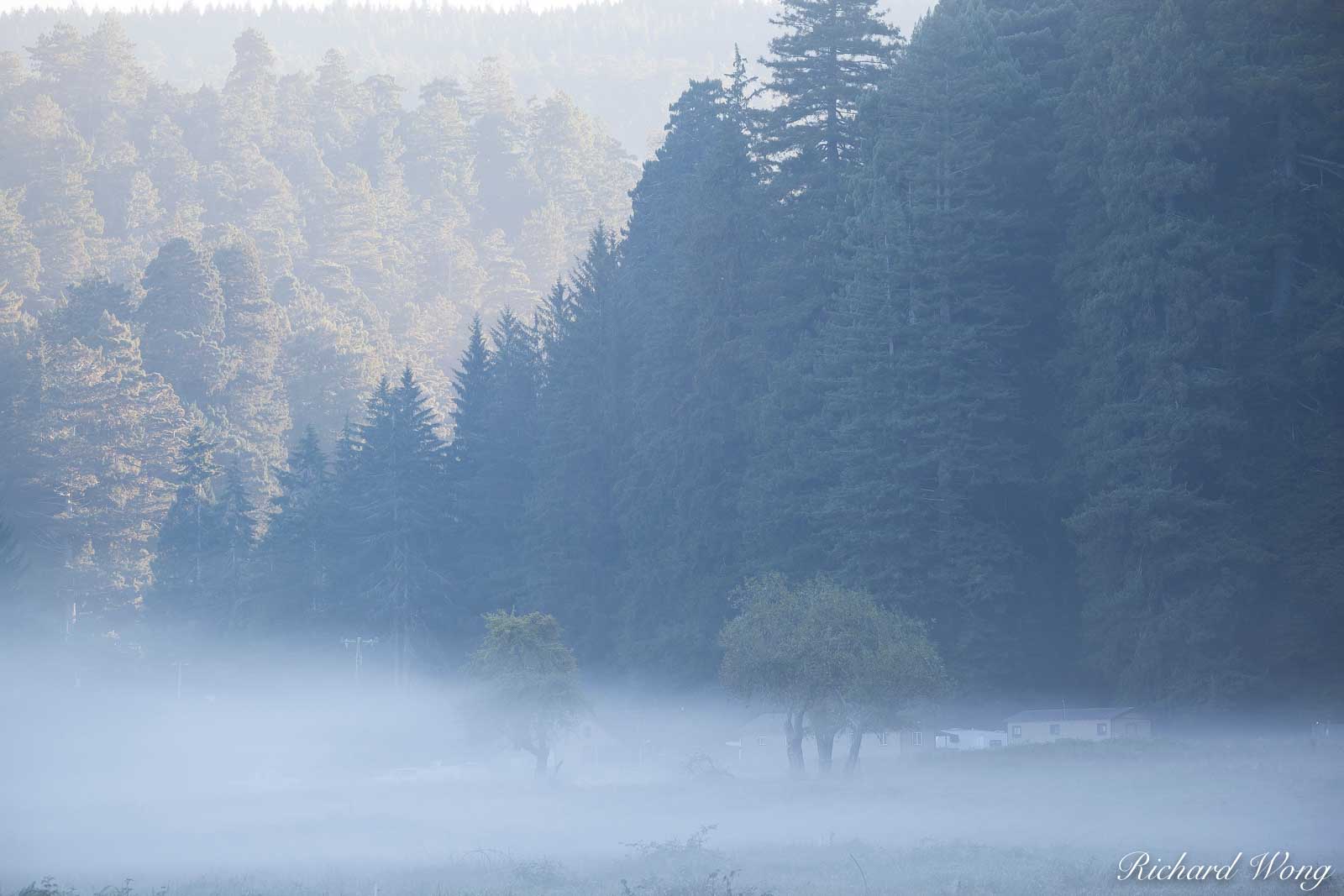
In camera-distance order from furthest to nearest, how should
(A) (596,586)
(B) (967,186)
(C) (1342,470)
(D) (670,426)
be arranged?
(A) (596,586) → (D) (670,426) → (B) (967,186) → (C) (1342,470)

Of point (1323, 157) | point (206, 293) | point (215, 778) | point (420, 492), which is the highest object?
point (206, 293)

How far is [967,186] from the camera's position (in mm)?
55312

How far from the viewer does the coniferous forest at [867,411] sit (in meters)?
48.5

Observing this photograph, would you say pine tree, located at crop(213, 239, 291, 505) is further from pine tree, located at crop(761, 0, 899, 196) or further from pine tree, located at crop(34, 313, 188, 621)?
pine tree, located at crop(761, 0, 899, 196)

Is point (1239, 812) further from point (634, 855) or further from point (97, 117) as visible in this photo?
point (97, 117)

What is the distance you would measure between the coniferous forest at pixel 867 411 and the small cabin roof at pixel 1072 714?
0.81 meters

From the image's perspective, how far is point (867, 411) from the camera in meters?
54.5

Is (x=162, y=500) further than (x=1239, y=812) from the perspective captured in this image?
Yes

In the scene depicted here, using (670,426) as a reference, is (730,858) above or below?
below

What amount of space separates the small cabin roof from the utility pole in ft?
114

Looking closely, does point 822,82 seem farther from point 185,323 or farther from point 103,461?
point 185,323

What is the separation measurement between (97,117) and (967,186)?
366 ft

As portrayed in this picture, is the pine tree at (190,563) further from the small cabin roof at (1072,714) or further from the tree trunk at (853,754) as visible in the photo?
the tree trunk at (853,754)

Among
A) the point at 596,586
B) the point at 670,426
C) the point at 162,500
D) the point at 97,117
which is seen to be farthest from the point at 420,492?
the point at 97,117
